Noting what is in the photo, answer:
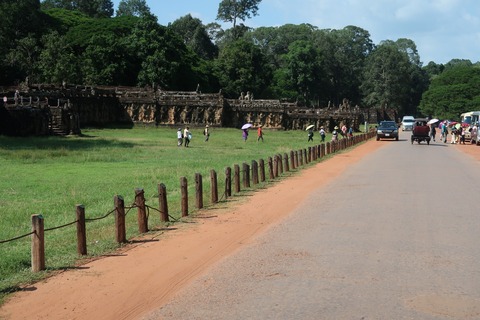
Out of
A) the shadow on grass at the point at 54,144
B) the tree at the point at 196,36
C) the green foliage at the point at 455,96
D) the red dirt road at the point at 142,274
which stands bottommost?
the shadow on grass at the point at 54,144

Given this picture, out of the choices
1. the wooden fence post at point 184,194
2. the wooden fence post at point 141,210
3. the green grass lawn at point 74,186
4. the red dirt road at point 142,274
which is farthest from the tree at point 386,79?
the wooden fence post at point 141,210

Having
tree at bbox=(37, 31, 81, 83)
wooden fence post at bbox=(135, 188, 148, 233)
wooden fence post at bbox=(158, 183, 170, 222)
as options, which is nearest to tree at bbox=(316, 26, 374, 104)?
tree at bbox=(37, 31, 81, 83)

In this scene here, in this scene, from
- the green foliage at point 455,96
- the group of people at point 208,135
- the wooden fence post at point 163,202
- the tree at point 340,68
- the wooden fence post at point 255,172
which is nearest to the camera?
the wooden fence post at point 163,202

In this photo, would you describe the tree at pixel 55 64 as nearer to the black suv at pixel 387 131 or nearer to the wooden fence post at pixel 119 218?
the black suv at pixel 387 131

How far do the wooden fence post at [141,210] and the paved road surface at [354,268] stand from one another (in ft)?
8.30

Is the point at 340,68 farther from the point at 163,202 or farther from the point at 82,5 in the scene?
the point at 163,202

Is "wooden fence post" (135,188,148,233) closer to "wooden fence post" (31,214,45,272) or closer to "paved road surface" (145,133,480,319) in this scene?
"paved road surface" (145,133,480,319)

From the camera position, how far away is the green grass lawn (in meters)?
11.2

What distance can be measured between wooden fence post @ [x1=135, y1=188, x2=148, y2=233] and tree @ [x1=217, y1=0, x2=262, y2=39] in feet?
363

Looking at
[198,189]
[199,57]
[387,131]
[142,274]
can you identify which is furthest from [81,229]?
[199,57]

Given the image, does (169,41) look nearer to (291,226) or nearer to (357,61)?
(357,61)

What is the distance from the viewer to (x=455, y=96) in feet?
352

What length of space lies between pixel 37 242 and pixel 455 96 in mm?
106819

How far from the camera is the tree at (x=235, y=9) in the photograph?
119500 mm
